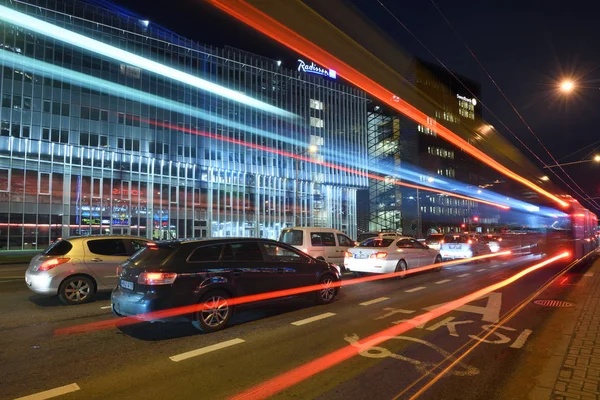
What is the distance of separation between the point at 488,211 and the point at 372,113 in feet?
154

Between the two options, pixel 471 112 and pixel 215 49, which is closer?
pixel 215 49

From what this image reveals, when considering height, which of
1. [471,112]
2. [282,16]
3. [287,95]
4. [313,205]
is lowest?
[313,205]

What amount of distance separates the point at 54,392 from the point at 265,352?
2458 mm

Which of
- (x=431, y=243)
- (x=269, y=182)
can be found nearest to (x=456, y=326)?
(x=431, y=243)

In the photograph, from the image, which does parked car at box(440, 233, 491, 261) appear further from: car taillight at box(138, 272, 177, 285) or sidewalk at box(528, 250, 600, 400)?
car taillight at box(138, 272, 177, 285)

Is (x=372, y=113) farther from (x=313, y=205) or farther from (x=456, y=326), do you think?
(x=456, y=326)

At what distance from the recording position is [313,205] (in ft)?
181

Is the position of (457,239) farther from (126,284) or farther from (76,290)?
(126,284)

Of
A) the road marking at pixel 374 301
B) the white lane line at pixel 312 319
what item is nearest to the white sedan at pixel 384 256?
the road marking at pixel 374 301

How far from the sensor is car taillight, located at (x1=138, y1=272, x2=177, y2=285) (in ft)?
19.3

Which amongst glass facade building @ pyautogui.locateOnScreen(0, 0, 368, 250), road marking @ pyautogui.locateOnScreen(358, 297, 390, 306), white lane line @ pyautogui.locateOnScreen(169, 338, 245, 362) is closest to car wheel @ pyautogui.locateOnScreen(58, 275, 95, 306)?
white lane line @ pyautogui.locateOnScreen(169, 338, 245, 362)

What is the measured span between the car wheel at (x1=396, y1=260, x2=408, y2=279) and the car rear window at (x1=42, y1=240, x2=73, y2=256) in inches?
375

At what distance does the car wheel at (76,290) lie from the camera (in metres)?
8.33

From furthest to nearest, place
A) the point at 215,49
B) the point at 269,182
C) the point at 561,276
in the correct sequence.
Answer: the point at 269,182, the point at 215,49, the point at 561,276
